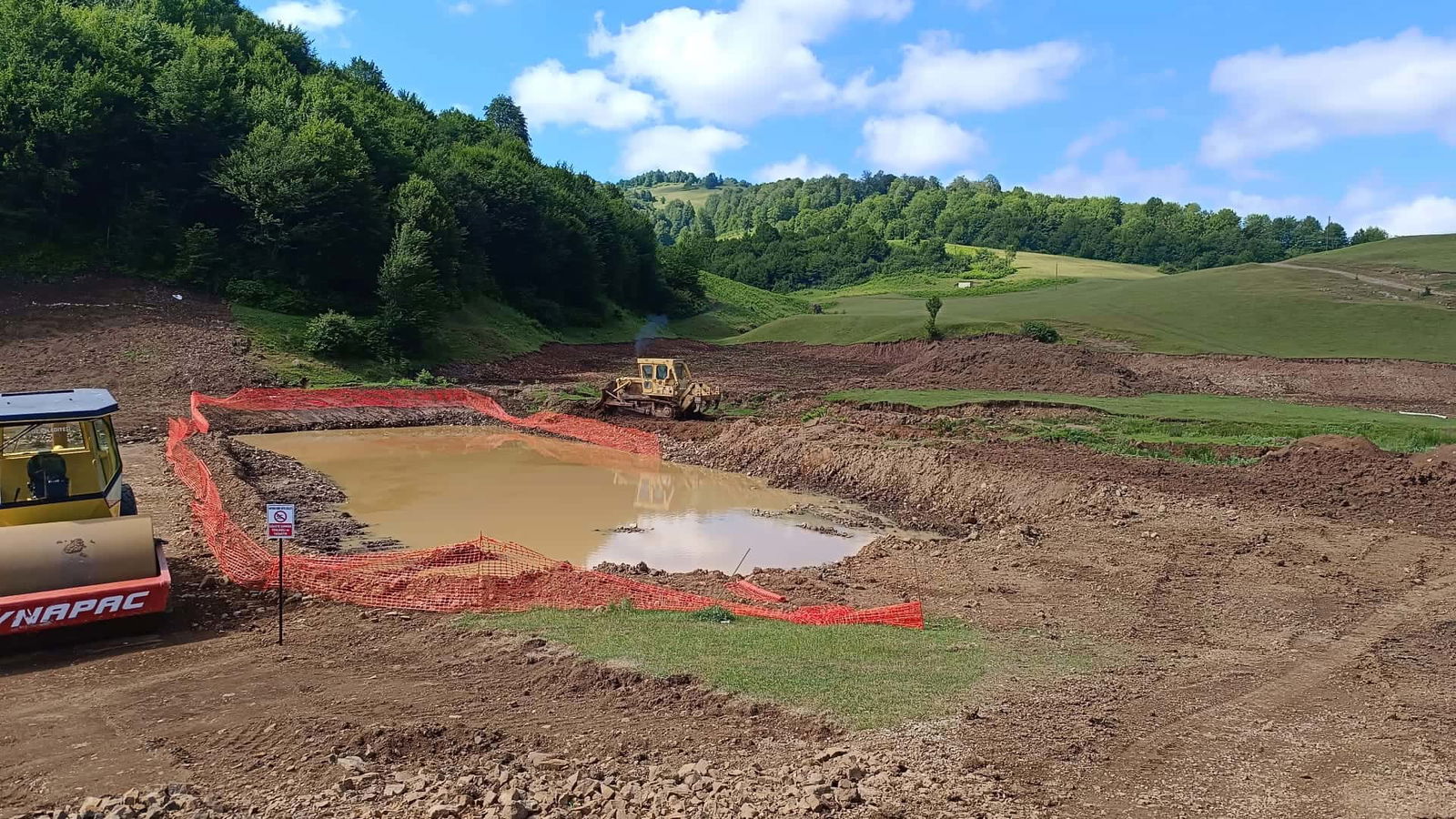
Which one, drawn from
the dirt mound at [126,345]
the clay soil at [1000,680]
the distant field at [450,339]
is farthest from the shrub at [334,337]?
the clay soil at [1000,680]

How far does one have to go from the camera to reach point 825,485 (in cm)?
2617

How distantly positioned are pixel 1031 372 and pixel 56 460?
4013 cm

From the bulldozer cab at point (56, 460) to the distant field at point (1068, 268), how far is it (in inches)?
4667

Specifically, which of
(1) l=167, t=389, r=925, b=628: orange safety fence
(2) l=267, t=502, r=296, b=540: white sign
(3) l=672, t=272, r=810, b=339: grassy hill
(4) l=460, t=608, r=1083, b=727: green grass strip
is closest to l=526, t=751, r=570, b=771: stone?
(4) l=460, t=608, r=1083, b=727: green grass strip

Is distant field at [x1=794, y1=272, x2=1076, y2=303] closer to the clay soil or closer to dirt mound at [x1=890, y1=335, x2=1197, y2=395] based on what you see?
dirt mound at [x1=890, y1=335, x2=1197, y2=395]

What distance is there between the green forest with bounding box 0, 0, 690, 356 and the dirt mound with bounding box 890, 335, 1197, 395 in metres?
26.3

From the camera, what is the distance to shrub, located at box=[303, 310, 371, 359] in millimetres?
43062

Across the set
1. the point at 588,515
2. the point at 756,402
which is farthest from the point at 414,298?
the point at 588,515

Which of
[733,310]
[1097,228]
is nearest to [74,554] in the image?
[733,310]

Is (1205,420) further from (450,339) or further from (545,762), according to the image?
(450,339)

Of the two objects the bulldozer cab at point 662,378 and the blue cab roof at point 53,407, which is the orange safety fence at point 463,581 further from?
the bulldozer cab at point 662,378

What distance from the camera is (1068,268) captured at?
133m

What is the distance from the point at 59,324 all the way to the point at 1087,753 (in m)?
42.5

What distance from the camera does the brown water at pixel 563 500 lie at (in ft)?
65.2
